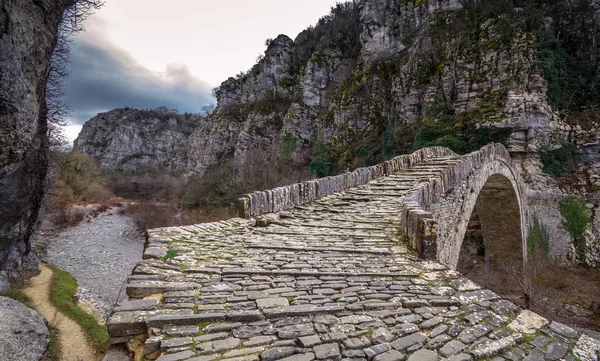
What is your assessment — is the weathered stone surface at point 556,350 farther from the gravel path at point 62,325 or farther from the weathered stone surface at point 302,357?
the gravel path at point 62,325

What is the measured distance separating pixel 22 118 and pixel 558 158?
2596 centimetres

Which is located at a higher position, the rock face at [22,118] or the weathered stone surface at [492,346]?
the rock face at [22,118]

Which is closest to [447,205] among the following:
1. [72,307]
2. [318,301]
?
[318,301]

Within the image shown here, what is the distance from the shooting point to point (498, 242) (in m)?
16.5

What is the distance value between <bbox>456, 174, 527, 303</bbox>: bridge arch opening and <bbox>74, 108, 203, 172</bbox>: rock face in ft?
211

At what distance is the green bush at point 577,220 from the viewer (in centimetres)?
1612

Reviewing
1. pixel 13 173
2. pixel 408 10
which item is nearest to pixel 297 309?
pixel 13 173

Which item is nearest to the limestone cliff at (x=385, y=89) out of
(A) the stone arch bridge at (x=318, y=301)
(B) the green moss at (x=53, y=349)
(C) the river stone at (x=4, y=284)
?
(A) the stone arch bridge at (x=318, y=301)

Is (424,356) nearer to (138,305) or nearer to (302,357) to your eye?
(302,357)

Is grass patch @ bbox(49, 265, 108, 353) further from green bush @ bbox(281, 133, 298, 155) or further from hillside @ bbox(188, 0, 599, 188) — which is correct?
green bush @ bbox(281, 133, 298, 155)

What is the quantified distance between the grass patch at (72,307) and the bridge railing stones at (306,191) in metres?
7.51

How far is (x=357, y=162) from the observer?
84.6 ft

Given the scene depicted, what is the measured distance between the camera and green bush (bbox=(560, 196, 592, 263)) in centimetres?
1612

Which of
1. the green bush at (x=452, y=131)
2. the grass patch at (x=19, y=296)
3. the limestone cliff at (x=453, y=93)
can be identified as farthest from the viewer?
the green bush at (x=452, y=131)
